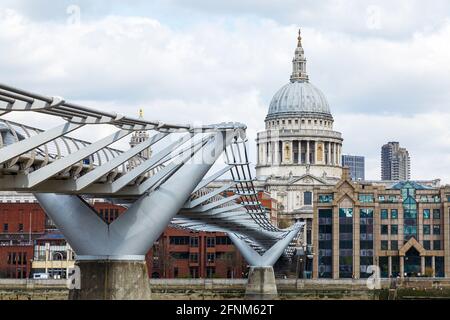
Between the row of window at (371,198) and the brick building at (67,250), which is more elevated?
the row of window at (371,198)

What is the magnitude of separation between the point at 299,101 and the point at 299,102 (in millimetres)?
189

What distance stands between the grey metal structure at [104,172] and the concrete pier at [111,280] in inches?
11.3

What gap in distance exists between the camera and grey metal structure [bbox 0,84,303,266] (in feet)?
111

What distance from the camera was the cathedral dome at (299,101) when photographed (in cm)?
18525

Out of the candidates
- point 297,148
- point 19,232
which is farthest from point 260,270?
point 297,148

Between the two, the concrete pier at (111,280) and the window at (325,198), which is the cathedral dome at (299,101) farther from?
the concrete pier at (111,280)

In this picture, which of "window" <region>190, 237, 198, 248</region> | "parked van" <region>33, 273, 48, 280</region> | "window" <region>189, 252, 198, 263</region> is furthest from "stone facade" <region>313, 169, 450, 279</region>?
"parked van" <region>33, 273, 48, 280</region>

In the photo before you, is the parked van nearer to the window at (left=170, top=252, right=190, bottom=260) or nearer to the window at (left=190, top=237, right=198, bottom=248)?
the window at (left=170, top=252, right=190, bottom=260)

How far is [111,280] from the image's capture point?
4519 cm

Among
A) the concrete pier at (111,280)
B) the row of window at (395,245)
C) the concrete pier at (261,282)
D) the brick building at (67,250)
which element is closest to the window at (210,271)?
the brick building at (67,250)

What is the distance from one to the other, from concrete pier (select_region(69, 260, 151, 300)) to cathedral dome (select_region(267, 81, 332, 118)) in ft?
457
